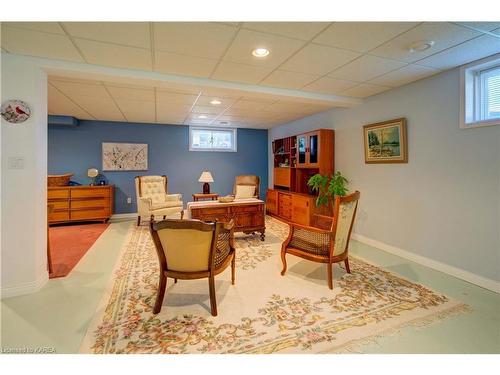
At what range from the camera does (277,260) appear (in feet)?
10.6

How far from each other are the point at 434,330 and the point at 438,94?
→ 2.55 meters

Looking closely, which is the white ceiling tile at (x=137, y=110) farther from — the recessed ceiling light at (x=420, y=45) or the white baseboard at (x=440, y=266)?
the white baseboard at (x=440, y=266)

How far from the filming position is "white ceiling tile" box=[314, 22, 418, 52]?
1880mm

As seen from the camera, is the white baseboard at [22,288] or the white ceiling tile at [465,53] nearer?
the white ceiling tile at [465,53]

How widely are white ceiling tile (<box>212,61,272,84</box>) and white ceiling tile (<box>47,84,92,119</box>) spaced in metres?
2.41

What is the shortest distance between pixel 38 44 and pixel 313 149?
159 inches

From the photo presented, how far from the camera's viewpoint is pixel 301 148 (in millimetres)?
5082

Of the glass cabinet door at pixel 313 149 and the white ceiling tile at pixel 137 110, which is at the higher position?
the white ceiling tile at pixel 137 110

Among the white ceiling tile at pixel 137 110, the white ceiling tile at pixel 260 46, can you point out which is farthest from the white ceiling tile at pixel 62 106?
the white ceiling tile at pixel 260 46

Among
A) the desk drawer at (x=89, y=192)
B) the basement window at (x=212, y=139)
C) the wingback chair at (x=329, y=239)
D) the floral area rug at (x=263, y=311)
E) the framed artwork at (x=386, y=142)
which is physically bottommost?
the floral area rug at (x=263, y=311)

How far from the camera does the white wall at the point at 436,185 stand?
8.29ft

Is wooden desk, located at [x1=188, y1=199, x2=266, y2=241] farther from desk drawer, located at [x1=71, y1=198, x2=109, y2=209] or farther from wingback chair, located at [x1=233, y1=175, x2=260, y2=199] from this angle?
desk drawer, located at [x1=71, y1=198, x2=109, y2=209]

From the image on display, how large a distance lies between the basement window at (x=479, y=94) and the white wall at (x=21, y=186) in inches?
172
